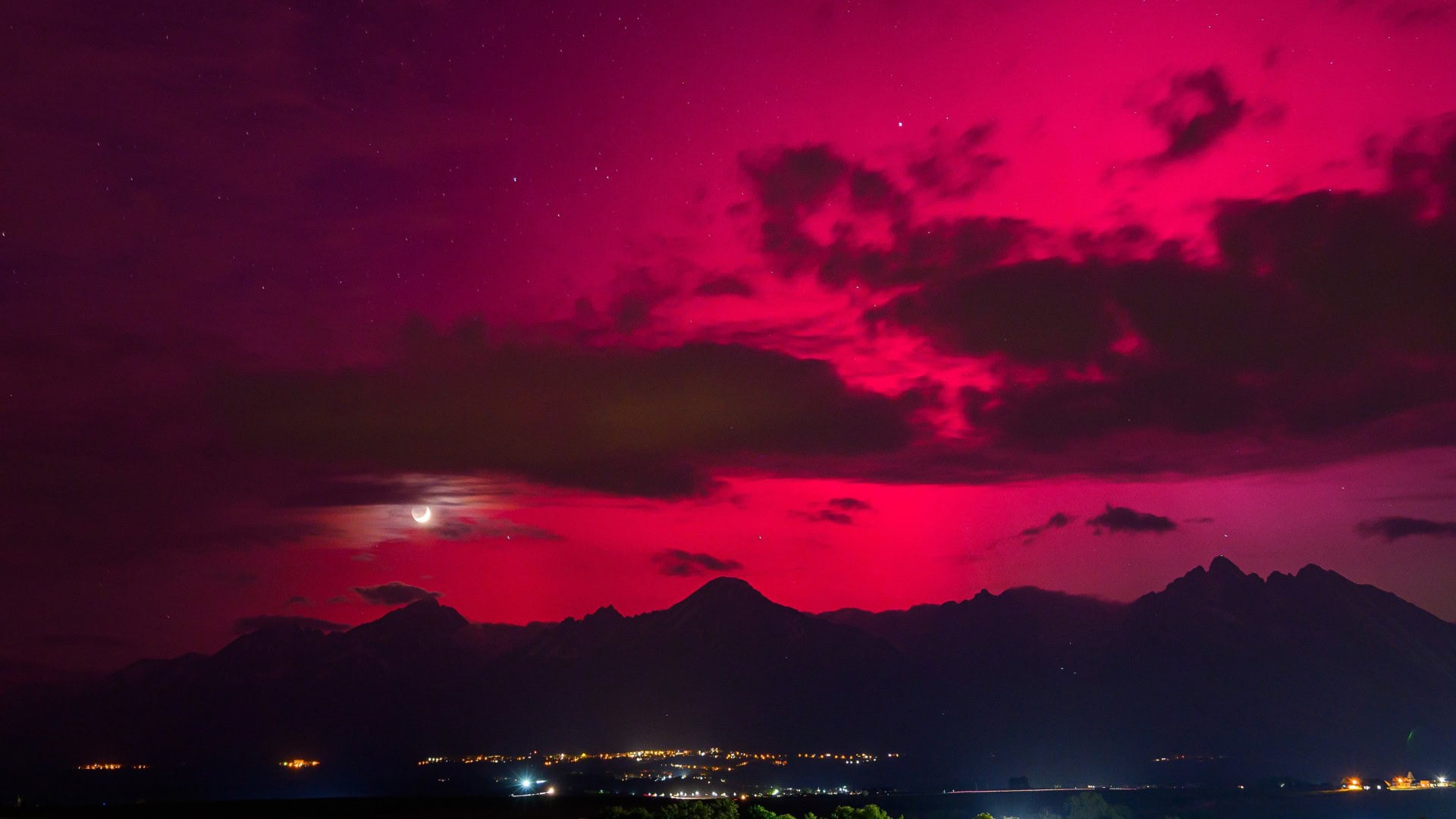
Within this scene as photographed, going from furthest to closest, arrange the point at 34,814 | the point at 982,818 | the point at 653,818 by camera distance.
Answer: the point at 34,814 < the point at 653,818 < the point at 982,818

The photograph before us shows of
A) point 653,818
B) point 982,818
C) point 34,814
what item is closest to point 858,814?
point 982,818

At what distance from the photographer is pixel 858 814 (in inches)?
5020

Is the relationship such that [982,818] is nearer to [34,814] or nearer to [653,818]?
[653,818]

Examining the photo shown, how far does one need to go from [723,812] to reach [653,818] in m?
20.0

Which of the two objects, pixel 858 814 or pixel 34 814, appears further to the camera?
pixel 34 814

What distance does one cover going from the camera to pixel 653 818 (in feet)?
485

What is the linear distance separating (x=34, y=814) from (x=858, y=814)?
152 m

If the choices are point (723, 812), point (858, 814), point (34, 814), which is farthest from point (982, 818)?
point (34, 814)

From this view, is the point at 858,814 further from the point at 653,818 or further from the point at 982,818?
the point at 653,818

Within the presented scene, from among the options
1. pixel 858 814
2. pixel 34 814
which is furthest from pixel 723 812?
pixel 34 814

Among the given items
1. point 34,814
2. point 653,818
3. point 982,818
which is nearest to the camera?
point 982,818

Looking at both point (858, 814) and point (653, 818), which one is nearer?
point (858, 814)

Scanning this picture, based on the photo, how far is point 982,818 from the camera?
127m

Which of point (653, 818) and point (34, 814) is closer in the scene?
point (653, 818)
